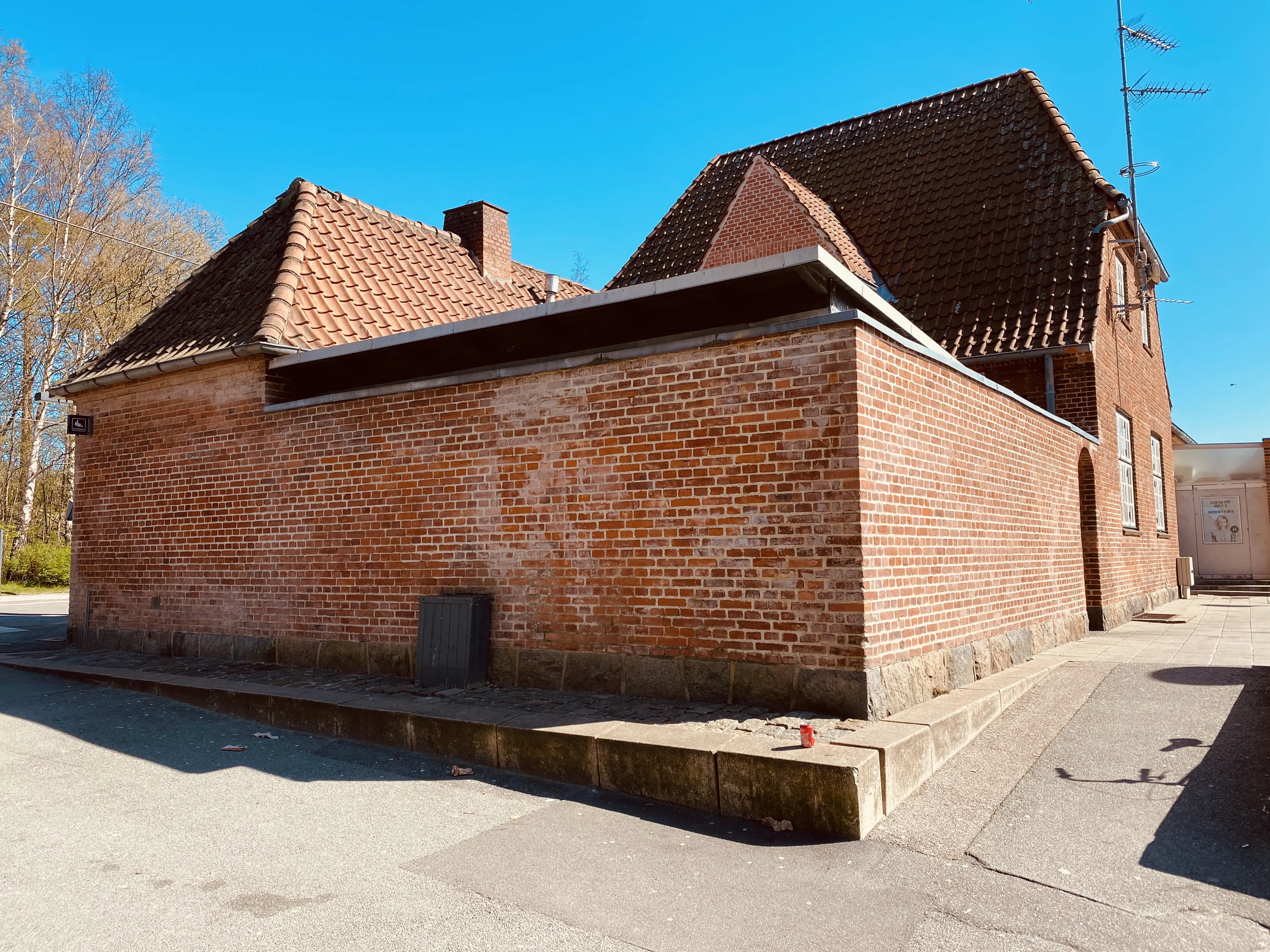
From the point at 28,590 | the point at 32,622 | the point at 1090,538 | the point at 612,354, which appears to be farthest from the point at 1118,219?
the point at 28,590

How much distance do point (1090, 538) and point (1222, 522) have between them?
1162cm

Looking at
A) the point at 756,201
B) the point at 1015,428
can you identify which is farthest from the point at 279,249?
the point at 1015,428

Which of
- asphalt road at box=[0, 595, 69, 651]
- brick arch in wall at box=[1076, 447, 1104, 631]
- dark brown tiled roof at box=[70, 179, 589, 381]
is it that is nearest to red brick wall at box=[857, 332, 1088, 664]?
brick arch in wall at box=[1076, 447, 1104, 631]

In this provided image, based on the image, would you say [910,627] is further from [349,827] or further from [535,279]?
[535,279]

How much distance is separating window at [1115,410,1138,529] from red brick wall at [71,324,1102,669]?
4395mm

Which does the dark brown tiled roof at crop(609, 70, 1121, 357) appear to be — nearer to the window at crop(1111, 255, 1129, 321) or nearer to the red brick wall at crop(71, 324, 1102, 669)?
the window at crop(1111, 255, 1129, 321)

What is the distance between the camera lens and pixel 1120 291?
1446 centimetres

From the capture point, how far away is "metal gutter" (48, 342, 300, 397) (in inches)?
362

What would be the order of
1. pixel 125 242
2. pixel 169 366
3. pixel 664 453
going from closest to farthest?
pixel 664 453, pixel 169 366, pixel 125 242

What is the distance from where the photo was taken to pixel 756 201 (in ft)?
50.5

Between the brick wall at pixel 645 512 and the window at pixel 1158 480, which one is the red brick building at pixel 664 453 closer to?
the brick wall at pixel 645 512

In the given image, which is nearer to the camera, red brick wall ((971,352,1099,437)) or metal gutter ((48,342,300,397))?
metal gutter ((48,342,300,397))

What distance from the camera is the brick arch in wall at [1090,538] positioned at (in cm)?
1155

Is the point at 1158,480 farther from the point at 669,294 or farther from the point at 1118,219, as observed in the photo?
the point at 669,294
